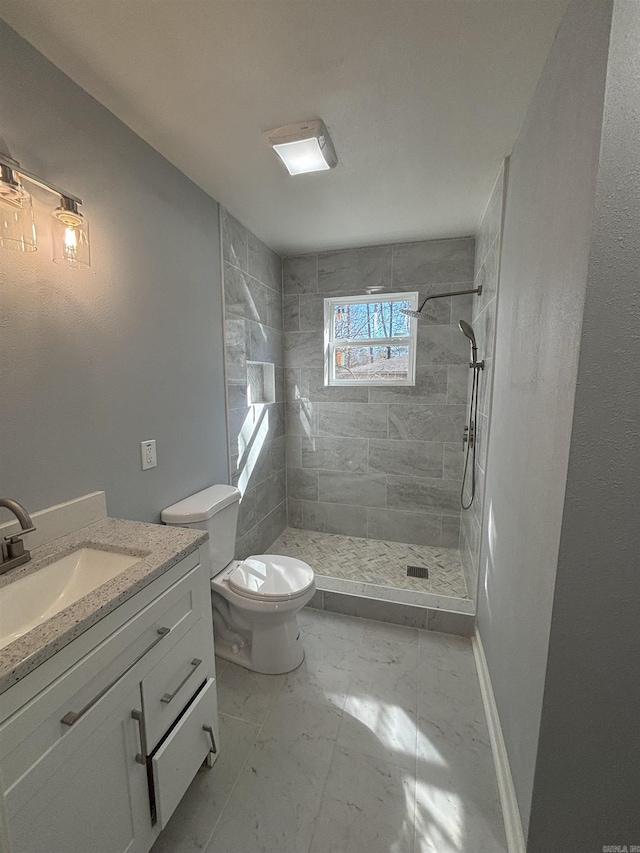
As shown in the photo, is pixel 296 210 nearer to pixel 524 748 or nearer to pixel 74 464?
pixel 74 464

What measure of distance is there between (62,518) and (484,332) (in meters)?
2.18

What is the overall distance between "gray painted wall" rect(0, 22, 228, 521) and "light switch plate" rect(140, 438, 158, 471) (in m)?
0.03

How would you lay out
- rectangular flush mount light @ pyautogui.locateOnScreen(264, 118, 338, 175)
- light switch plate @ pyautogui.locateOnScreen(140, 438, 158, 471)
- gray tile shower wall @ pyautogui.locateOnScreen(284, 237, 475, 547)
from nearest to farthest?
rectangular flush mount light @ pyautogui.locateOnScreen(264, 118, 338, 175) → light switch plate @ pyautogui.locateOnScreen(140, 438, 158, 471) → gray tile shower wall @ pyautogui.locateOnScreen(284, 237, 475, 547)

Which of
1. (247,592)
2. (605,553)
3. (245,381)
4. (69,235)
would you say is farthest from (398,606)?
(69,235)

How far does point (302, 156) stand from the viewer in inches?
60.7

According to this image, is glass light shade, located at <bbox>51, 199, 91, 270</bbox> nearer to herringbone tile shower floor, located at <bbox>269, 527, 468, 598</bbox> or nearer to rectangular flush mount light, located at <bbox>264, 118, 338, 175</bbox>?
rectangular flush mount light, located at <bbox>264, 118, 338, 175</bbox>

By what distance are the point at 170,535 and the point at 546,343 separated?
1.34 meters

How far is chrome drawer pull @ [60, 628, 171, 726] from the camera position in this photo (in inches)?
29.3

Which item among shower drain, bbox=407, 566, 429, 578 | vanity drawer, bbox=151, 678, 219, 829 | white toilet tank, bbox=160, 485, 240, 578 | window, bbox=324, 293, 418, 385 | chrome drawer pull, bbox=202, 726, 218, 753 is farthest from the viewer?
window, bbox=324, 293, 418, 385

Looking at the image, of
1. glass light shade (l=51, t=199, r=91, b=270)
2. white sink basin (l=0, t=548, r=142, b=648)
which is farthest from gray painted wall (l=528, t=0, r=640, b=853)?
glass light shade (l=51, t=199, r=91, b=270)

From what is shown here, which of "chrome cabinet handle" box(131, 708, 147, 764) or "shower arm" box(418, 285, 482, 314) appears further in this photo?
"shower arm" box(418, 285, 482, 314)

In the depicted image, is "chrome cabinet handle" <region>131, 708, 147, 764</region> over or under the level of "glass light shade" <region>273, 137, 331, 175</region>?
under

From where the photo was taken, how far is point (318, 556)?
2.72 metres

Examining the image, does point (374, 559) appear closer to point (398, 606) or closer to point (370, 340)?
point (398, 606)
